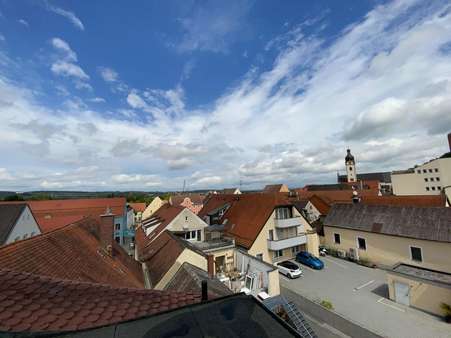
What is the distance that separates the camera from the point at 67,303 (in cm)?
343

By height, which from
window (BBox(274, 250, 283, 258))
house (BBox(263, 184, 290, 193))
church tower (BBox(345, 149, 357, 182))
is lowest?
window (BBox(274, 250, 283, 258))

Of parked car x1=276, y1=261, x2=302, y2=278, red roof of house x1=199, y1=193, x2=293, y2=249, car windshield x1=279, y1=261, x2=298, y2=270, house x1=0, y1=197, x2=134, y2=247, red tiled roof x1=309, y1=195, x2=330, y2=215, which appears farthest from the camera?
house x1=0, y1=197, x2=134, y2=247

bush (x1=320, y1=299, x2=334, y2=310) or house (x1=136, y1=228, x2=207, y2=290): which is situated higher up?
house (x1=136, y1=228, x2=207, y2=290)

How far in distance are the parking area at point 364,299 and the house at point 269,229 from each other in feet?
8.59

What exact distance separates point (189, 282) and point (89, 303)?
750cm

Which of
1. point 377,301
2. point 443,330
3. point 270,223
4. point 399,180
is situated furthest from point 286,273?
point 399,180

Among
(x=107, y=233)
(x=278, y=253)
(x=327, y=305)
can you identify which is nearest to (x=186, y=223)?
(x=278, y=253)

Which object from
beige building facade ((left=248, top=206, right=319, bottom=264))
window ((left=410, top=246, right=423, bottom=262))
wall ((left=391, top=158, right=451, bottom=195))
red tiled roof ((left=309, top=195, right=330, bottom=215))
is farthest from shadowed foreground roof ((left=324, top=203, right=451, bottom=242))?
wall ((left=391, top=158, right=451, bottom=195))

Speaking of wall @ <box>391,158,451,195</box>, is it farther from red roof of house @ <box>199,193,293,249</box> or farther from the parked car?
the parked car

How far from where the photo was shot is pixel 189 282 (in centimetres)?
1032

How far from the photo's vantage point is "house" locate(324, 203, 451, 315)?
16062mm

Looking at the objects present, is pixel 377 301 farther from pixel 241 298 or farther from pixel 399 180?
pixel 399 180

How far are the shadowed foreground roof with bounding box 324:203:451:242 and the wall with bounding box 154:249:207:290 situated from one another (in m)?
20.5

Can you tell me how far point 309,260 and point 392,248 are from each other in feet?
27.3
